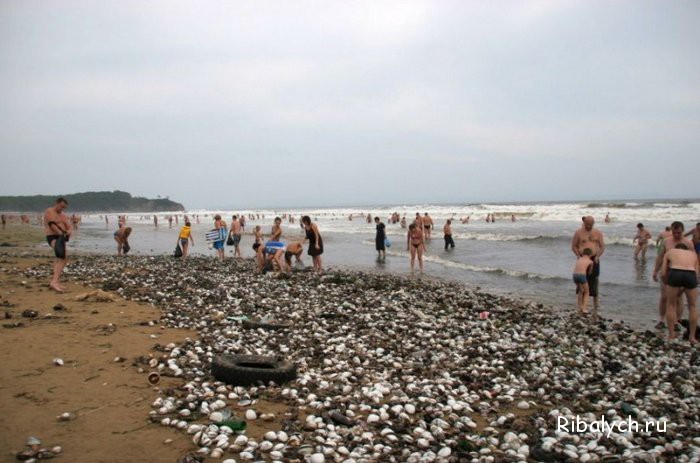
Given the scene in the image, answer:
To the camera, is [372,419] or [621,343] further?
[621,343]

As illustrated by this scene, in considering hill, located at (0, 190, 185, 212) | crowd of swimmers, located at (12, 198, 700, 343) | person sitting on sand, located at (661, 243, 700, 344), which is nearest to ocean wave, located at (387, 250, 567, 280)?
crowd of swimmers, located at (12, 198, 700, 343)

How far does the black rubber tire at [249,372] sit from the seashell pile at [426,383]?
0.12 meters

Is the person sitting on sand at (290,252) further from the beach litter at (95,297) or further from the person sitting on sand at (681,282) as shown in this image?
the person sitting on sand at (681,282)

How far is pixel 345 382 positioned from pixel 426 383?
3.42 ft

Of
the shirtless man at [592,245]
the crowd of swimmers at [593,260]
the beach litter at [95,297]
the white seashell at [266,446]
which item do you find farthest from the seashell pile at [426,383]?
the shirtless man at [592,245]

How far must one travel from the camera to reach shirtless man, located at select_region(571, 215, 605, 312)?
10992 millimetres

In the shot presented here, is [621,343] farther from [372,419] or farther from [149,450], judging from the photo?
[149,450]

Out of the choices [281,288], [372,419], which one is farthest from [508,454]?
[281,288]

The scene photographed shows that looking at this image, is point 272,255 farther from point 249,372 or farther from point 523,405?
point 523,405

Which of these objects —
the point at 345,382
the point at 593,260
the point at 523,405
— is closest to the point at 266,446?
the point at 345,382

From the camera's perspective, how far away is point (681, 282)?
864cm

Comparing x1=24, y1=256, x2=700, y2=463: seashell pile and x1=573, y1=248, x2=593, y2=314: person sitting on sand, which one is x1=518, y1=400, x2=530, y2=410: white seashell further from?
x1=573, y1=248, x2=593, y2=314: person sitting on sand

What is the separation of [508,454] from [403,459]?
1020 millimetres

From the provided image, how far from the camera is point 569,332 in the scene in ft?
29.6
